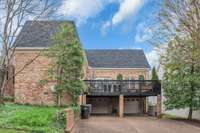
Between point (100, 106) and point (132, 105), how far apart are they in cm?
330

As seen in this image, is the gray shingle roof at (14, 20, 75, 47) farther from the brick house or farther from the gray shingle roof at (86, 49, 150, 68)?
the gray shingle roof at (86, 49, 150, 68)

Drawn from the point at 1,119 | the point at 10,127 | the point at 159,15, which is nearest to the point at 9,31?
the point at 1,119

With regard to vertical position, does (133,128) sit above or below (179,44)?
below

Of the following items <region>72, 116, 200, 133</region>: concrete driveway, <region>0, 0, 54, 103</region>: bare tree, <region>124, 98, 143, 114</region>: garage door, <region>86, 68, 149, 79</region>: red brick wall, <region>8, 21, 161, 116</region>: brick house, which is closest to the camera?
<region>72, 116, 200, 133</region>: concrete driveway

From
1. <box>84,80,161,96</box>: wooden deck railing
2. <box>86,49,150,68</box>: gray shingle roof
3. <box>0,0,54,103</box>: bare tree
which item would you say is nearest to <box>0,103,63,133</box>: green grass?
<box>0,0,54,103</box>: bare tree

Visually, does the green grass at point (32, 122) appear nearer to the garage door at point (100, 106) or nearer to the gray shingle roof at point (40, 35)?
the gray shingle roof at point (40, 35)

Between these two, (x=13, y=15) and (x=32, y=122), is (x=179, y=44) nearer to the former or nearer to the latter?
(x=13, y=15)

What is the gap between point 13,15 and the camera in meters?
17.0

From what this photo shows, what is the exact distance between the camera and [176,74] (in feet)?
79.6

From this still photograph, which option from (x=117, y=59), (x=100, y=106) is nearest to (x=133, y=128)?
(x=100, y=106)

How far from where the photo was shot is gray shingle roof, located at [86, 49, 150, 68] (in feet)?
126

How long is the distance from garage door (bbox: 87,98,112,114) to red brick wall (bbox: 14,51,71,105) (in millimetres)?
8211

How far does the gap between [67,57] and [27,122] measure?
1146cm

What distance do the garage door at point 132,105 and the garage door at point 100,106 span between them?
1822 millimetres
